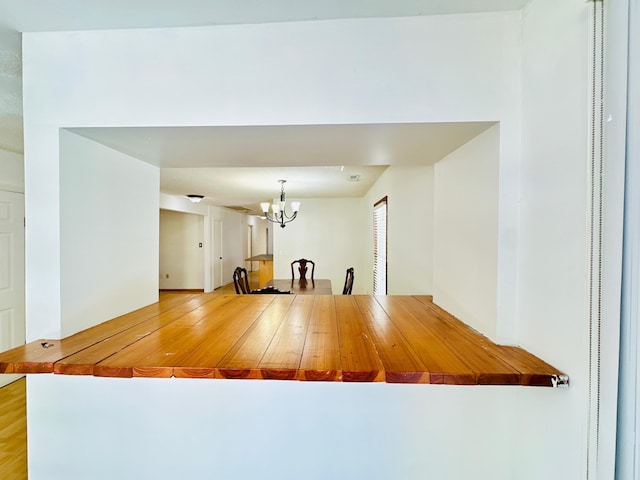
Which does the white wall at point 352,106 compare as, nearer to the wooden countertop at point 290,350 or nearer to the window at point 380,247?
the wooden countertop at point 290,350

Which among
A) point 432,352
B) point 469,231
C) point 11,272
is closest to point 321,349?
point 432,352

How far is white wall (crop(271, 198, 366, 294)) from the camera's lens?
19.3ft

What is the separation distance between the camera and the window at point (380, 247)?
11.3 feet

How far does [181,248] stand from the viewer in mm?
7152

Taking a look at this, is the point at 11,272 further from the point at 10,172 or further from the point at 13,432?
the point at 13,432

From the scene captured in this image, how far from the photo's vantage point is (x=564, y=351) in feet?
2.71

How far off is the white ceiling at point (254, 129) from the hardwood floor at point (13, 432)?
229 cm

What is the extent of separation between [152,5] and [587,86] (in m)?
1.44

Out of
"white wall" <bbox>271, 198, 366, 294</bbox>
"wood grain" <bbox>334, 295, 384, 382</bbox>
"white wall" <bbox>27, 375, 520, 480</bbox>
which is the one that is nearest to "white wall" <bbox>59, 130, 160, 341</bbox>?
"white wall" <bbox>27, 375, 520, 480</bbox>

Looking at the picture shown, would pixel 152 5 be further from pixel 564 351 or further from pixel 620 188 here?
pixel 564 351

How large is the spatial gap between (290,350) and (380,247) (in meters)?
2.95

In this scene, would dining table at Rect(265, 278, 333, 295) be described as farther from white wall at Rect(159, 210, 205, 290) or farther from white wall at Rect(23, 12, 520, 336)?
white wall at Rect(159, 210, 205, 290)

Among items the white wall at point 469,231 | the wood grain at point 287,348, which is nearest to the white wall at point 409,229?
the white wall at point 469,231

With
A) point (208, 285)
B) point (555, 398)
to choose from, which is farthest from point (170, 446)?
point (208, 285)
